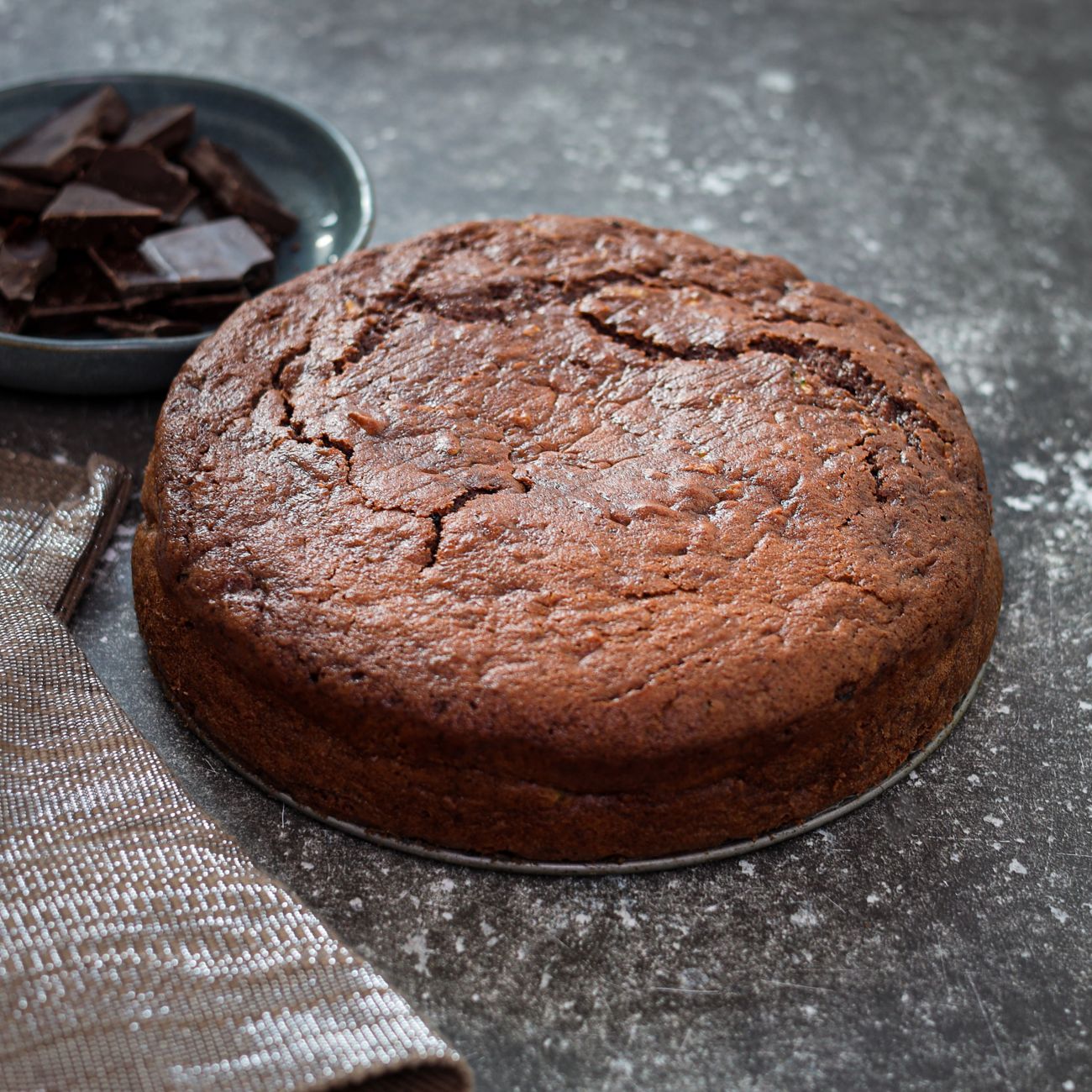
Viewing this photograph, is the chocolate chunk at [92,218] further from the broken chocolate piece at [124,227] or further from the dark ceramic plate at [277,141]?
the dark ceramic plate at [277,141]

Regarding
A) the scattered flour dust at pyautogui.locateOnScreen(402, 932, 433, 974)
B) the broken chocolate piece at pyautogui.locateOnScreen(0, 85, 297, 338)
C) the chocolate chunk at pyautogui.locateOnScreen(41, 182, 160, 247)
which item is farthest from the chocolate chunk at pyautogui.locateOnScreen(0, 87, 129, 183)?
the scattered flour dust at pyautogui.locateOnScreen(402, 932, 433, 974)

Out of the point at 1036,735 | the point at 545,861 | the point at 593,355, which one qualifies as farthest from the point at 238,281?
the point at 1036,735

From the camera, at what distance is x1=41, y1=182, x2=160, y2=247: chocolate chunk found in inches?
90.6

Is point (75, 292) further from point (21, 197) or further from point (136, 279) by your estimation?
point (21, 197)

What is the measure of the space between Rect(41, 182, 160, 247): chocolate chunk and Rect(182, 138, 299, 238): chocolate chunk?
193mm

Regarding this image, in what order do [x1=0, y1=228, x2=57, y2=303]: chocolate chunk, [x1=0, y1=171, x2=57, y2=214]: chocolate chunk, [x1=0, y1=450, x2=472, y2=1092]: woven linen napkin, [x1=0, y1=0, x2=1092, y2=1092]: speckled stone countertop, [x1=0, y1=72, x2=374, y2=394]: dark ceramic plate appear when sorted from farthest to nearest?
[x1=0, y1=72, x2=374, y2=394]: dark ceramic plate → [x1=0, y1=171, x2=57, y2=214]: chocolate chunk → [x1=0, y1=228, x2=57, y2=303]: chocolate chunk → [x1=0, y1=0, x2=1092, y2=1092]: speckled stone countertop → [x1=0, y1=450, x2=472, y2=1092]: woven linen napkin

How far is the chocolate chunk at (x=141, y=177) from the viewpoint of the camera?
248 centimetres

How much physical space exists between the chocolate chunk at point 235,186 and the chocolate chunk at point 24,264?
0.39m

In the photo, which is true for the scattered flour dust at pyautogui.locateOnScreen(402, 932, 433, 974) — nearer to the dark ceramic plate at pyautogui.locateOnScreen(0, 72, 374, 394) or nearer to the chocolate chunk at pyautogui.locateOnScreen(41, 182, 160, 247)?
the dark ceramic plate at pyautogui.locateOnScreen(0, 72, 374, 394)

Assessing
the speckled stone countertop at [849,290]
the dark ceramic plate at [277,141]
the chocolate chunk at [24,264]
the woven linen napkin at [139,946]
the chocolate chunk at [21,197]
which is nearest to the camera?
the woven linen napkin at [139,946]

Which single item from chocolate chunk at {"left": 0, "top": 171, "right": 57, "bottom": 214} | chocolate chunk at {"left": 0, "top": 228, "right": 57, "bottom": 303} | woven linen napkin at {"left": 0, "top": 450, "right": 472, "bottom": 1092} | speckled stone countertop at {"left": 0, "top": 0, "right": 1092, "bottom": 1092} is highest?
chocolate chunk at {"left": 0, "top": 171, "right": 57, "bottom": 214}

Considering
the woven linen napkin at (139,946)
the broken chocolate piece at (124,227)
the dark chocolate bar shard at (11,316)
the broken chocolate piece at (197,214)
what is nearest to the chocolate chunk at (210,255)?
the broken chocolate piece at (124,227)

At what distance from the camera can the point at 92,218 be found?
231cm

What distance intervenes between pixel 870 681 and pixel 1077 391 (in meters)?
1.24
